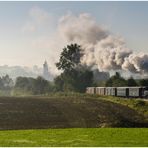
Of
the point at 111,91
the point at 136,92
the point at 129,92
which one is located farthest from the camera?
the point at 111,91

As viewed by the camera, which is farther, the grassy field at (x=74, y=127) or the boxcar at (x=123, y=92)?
the boxcar at (x=123, y=92)

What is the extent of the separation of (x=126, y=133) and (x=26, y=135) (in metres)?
7.00

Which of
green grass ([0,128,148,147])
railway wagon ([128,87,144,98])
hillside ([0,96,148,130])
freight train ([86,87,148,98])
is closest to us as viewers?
green grass ([0,128,148,147])

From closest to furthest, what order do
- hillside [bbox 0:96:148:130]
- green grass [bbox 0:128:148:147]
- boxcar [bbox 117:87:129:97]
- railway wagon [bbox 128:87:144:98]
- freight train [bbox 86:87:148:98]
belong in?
1. green grass [bbox 0:128:148:147]
2. hillside [bbox 0:96:148:130]
3. freight train [bbox 86:87:148:98]
4. railway wagon [bbox 128:87:144:98]
5. boxcar [bbox 117:87:129:97]

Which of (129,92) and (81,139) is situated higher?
Result: (129,92)

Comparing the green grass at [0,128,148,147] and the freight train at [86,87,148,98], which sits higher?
the freight train at [86,87,148,98]

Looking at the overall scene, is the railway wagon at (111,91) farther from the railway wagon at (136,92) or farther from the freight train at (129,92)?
the railway wagon at (136,92)

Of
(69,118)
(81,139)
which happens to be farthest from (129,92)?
(81,139)

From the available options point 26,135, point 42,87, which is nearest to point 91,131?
point 26,135

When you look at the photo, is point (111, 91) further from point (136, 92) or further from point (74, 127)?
point (74, 127)

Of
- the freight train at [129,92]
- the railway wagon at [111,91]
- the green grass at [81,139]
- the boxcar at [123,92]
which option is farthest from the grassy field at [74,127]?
the railway wagon at [111,91]

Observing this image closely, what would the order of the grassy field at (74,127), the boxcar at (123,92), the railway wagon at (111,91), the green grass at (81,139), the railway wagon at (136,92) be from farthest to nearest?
the railway wagon at (111,91) < the boxcar at (123,92) < the railway wagon at (136,92) < the grassy field at (74,127) < the green grass at (81,139)

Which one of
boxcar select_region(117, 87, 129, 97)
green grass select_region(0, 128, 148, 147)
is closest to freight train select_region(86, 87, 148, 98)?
boxcar select_region(117, 87, 129, 97)

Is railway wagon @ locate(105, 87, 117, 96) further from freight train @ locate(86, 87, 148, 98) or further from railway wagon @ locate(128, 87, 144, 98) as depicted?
railway wagon @ locate(128, 87, 144, 98)
